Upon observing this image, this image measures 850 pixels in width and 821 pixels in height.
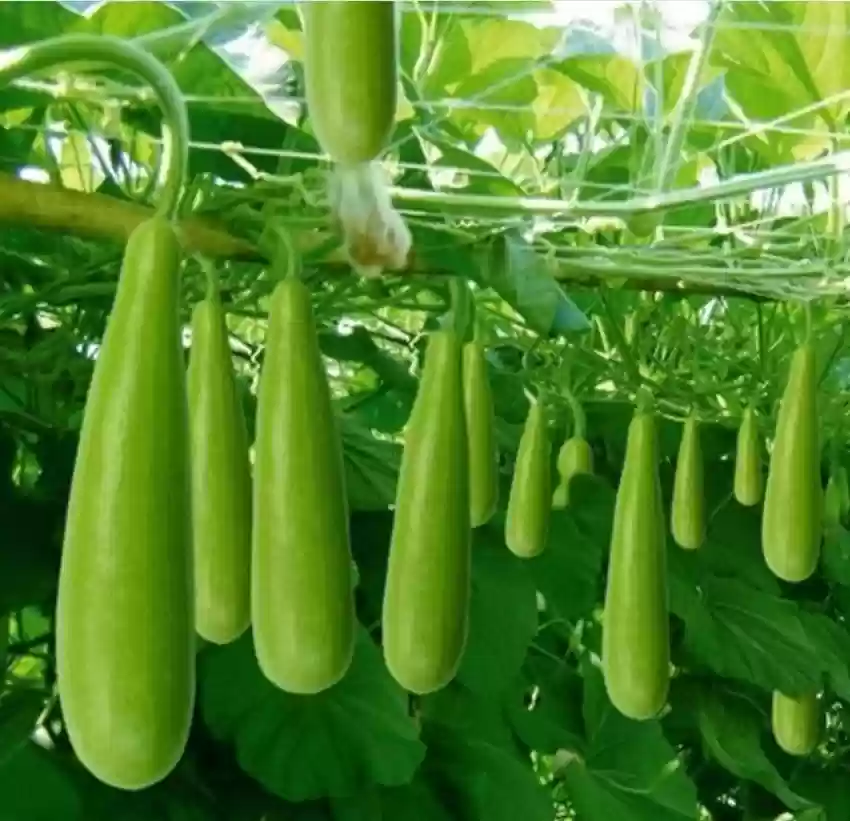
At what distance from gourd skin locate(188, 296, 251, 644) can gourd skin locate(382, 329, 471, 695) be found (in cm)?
8

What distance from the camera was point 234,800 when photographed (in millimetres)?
1287

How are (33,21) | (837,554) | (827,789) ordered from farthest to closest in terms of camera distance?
(827,789) → (837,554) → (33,21)

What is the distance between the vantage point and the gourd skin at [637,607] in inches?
32.8

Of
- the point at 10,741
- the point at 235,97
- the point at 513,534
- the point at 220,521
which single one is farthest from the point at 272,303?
the point at 10,741

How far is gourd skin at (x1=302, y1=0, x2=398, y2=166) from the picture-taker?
41cm

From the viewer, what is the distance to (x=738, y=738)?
6.47 feet

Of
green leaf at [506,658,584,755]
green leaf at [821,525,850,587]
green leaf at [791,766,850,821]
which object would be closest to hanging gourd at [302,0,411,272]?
green leaf at [506,658,584,755]

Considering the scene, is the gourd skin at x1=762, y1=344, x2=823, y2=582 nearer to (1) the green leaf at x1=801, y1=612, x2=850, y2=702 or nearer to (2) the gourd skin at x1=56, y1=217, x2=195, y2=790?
(2) the gourd skin at x1=56, y1=217, x2=195, y2=790

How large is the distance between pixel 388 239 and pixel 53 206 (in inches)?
6.3

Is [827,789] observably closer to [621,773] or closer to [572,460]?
[621,773]

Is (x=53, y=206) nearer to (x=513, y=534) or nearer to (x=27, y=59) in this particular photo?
(x=27, y=59)

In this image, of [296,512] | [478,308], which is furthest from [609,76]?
[296,512]

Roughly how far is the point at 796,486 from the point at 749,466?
26 cm

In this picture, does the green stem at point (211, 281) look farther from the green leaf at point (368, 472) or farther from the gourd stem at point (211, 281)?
the green leaf at point (368, 472)
